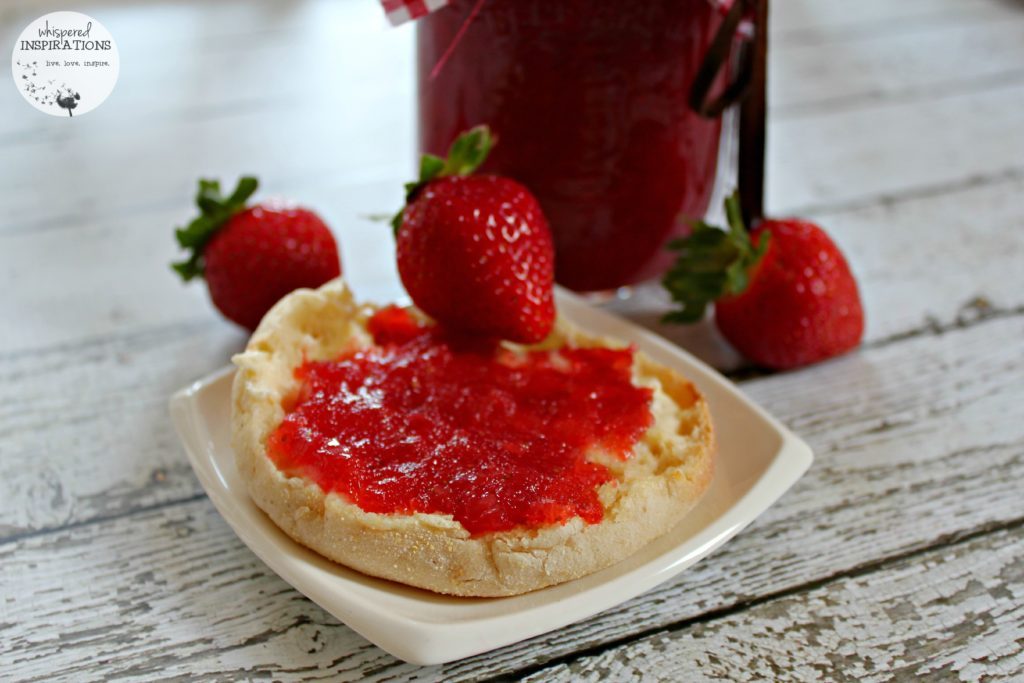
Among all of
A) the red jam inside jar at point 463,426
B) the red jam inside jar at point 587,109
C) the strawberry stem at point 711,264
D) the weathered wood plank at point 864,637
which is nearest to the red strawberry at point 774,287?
the strawberry stem at point 711,264

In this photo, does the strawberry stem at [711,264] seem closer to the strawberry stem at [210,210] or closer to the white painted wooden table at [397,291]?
the white painted wooden table at [397,291]

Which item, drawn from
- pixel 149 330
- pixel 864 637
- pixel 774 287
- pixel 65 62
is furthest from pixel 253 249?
pixel 864 637

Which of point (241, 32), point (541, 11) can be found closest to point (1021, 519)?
point (541, 11)

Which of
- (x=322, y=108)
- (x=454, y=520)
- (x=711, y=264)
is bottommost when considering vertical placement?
(x=454, y=520)

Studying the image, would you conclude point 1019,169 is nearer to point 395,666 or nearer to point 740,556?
point 740,556

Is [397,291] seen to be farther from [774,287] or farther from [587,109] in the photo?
[774,287]
